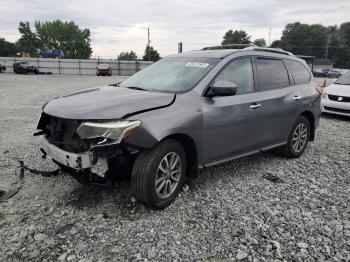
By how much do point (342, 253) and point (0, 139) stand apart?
6.25 m

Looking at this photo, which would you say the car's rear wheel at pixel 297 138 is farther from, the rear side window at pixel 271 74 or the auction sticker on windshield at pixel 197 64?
the auction sticker on windshield at pixel 197 64

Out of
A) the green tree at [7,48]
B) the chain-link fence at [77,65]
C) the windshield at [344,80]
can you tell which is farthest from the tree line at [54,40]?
the windshield at [344,80]

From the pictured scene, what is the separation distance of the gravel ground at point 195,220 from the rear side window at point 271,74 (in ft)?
4.30

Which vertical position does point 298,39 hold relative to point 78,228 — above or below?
above

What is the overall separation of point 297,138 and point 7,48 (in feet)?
350

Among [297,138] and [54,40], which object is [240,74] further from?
[54,40]

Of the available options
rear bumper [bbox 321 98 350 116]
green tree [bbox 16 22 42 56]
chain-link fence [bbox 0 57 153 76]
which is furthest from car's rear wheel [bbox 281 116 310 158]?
green tree [bbox 16 22 42 56]

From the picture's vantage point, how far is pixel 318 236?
11.8ft

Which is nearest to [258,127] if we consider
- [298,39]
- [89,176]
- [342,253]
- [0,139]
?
[342,253]

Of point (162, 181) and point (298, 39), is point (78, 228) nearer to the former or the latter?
point (162, 181)

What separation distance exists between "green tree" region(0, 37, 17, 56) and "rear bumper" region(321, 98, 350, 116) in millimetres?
99008

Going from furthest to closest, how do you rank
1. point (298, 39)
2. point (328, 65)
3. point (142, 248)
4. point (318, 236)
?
point (298, 39), point (328, 65), point (318, 236), point (142, 248)

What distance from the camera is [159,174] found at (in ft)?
12.9

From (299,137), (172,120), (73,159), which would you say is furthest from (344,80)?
(73,159)
